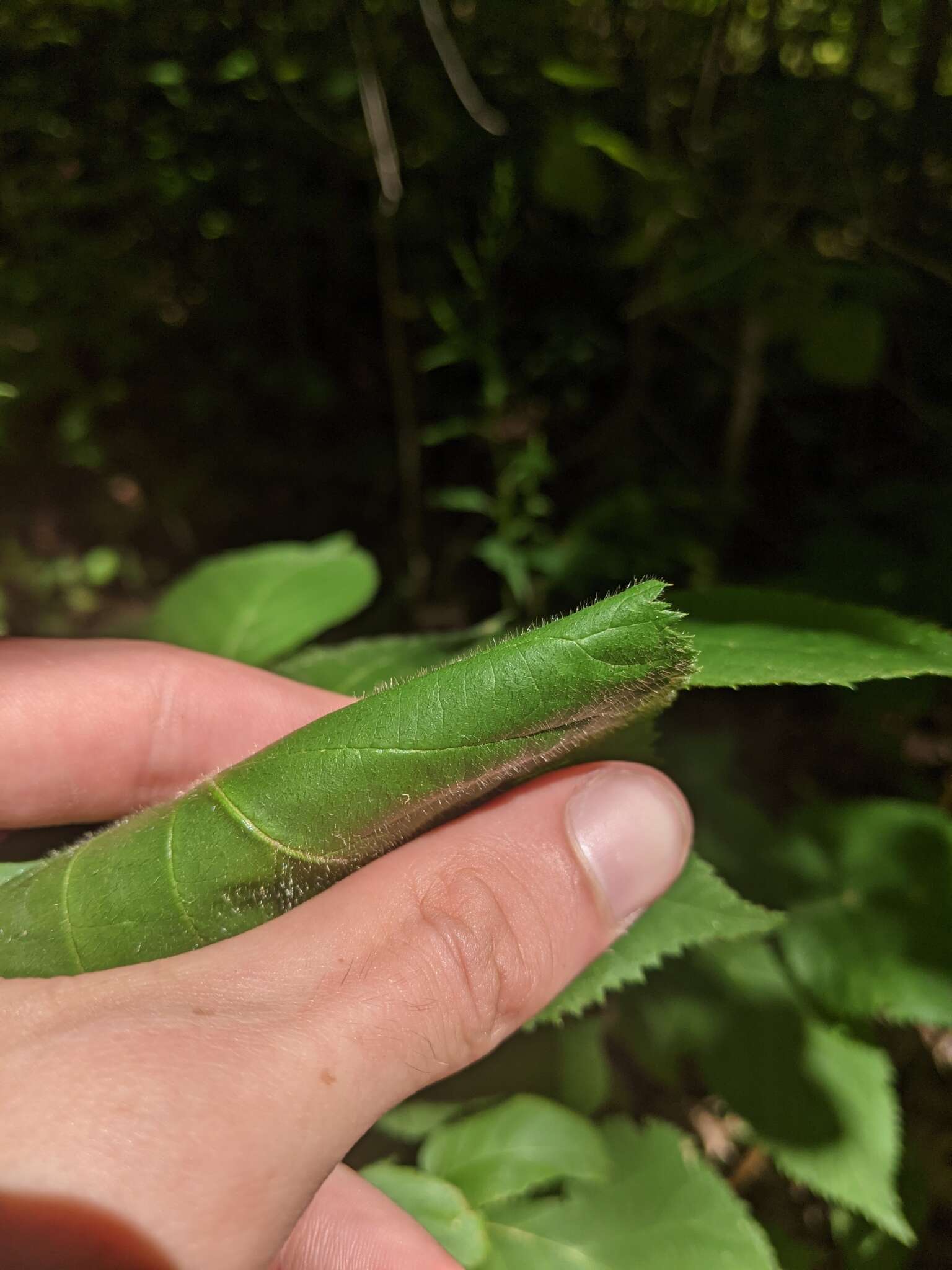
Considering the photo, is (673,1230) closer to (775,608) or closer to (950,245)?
(775,608)

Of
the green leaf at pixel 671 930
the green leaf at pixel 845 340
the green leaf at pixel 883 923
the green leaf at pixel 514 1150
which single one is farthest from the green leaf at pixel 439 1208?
the green leaf at pixel 845 340

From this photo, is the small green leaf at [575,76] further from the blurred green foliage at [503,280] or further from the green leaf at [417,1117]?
the green leaf at [417,1117]

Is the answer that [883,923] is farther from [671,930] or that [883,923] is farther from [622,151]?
[622,151]

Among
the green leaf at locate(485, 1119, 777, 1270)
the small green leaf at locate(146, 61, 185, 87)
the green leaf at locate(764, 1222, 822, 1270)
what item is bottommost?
the green leaf at locate(764, 1222, 822, 1270)

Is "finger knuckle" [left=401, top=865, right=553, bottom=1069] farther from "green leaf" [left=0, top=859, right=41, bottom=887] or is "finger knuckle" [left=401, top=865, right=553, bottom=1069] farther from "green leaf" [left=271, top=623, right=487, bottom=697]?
"green leaf" [left=0, top=859, right=41, bottom=887]

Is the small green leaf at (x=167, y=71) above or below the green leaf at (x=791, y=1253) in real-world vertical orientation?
above

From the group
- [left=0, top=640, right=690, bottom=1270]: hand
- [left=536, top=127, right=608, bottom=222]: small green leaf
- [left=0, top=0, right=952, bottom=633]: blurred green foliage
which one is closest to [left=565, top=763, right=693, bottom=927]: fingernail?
[left=0, top=640, right=690, bottom=1270]: hand
